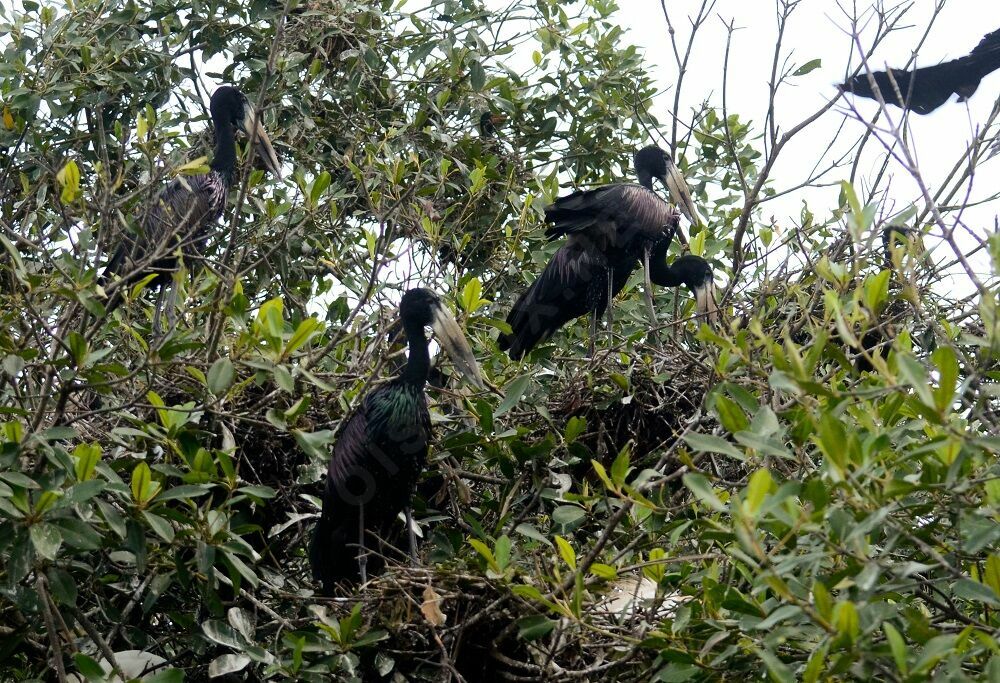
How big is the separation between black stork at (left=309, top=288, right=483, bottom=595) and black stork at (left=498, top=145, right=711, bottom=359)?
113 centimetres

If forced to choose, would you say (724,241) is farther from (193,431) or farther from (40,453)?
(40,453)

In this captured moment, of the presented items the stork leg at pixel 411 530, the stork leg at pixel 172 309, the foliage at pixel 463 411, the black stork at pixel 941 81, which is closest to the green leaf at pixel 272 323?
the foliage at pixel 463 411

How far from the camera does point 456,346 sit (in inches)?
179

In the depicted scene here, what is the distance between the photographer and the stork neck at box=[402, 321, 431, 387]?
15.4 ft

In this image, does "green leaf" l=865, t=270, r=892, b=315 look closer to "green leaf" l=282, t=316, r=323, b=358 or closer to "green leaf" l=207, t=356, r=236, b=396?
"green leaf" l=282, t=316, r=323, b=358

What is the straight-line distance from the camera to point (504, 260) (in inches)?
235

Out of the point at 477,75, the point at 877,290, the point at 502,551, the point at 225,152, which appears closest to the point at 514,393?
the point at 502,551

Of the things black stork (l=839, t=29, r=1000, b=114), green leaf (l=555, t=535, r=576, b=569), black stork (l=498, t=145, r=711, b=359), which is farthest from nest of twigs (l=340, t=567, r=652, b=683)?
black stork (l=839, t=29, r=1000, b=114)

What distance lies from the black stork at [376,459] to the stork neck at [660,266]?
198cm

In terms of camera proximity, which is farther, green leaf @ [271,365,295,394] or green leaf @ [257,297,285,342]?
green leaf @ [257,297,285,342]

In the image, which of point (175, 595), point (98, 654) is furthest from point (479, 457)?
point (98, 654)

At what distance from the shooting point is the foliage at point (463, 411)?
255 centimetres

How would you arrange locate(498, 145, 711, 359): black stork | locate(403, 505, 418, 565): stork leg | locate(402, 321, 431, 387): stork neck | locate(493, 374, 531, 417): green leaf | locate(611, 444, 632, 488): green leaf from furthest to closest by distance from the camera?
locate(498, 145, 711, 359): black stork
locate(402, 321, 431, 387): stork neck
locate(403, 505, 418, 565): stork leg
locate(493, 374, 531, 417): green leaf
locate(611, 444, 632, 488): green leaf

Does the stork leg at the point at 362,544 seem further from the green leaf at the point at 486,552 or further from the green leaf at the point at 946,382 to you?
the green leaf at the point at 946,382
